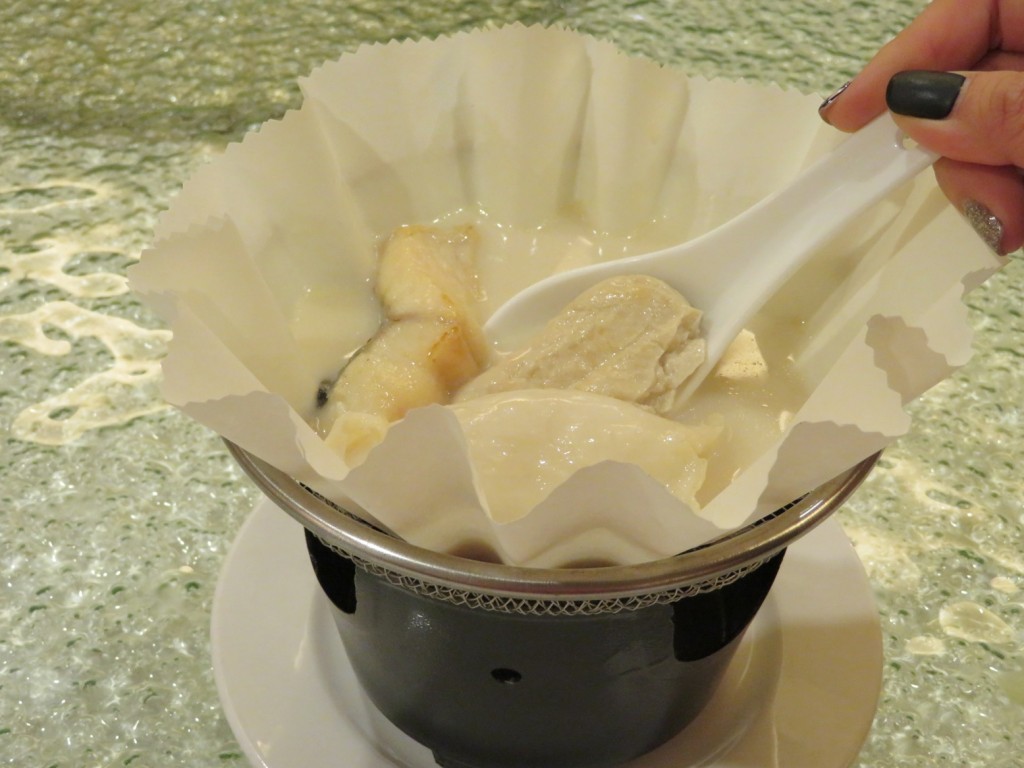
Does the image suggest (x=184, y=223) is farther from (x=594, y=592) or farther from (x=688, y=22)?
(x=688, y=22)

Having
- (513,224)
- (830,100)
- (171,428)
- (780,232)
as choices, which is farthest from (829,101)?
(171,428)

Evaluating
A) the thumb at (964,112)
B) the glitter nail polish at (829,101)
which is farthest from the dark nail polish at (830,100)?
the thumb at (964,112)

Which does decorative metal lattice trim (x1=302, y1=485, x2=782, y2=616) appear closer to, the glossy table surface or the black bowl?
the black bowl

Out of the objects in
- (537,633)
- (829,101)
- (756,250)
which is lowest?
(537,633)

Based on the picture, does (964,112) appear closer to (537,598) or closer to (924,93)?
(924,93)

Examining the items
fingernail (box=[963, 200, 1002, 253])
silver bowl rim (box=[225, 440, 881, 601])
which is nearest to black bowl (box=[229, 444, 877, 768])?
silver bowl rim (box=[225, 440, 881, 601])

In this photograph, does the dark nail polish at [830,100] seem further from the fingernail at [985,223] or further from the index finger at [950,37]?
the fingernail at [985,223]
